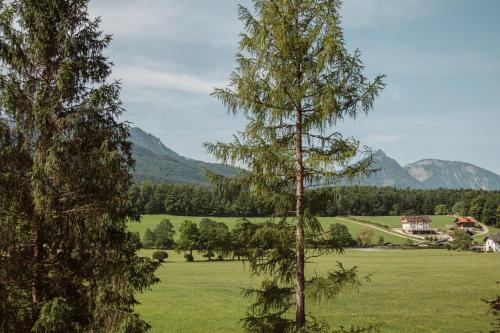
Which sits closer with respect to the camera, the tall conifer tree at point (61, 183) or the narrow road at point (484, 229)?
the tall conifer tree at point (61, 183)

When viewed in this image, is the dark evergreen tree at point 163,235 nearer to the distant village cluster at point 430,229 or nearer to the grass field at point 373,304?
the grass field at point 373,304

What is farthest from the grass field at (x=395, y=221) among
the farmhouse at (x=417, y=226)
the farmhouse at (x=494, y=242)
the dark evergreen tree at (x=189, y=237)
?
the dark evergreen tree at (x=189, y=237)

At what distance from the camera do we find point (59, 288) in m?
11.8

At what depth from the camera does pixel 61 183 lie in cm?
1209

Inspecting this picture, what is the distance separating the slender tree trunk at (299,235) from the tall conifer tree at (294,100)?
0.03 meters

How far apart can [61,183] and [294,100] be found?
684cm

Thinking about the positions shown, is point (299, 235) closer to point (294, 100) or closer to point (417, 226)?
point (294, 100)

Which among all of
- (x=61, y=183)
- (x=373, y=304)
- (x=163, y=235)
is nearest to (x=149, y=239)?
(x=163, y=235)

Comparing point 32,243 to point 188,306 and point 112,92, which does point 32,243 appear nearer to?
point 112,92

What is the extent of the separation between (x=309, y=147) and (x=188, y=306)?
87.5 feet

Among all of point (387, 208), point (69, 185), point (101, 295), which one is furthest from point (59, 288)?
point (387, 208)

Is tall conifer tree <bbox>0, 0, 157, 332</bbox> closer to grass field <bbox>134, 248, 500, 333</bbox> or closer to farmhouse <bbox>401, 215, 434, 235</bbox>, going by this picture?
grass field <bbox>134, 248, 500, 333</bbox>

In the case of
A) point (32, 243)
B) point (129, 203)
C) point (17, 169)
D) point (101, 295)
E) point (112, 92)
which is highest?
point (112, 92)

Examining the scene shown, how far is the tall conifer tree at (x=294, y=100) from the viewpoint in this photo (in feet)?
36.7
